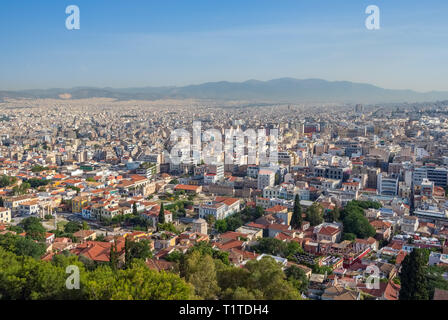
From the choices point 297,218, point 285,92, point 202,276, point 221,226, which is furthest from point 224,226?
point 285,92

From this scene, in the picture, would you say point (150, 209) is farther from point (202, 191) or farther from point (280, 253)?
point (280, 253)

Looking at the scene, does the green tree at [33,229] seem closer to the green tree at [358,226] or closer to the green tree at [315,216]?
the green tree at [315,216]

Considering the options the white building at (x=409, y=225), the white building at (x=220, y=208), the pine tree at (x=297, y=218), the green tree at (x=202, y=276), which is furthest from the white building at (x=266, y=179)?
the green tree at (x=202, y=276)

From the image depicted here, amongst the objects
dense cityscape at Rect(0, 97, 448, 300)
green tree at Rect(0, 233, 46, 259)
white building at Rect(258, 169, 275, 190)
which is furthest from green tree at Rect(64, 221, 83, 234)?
white building at Rect(258, 169, 275, 190)

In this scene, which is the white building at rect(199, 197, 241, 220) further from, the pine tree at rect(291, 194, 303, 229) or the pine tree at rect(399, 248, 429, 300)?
the pine tree at rect(399, 248, 429, 300)

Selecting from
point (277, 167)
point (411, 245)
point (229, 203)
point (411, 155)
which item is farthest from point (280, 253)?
point (411, 155)
